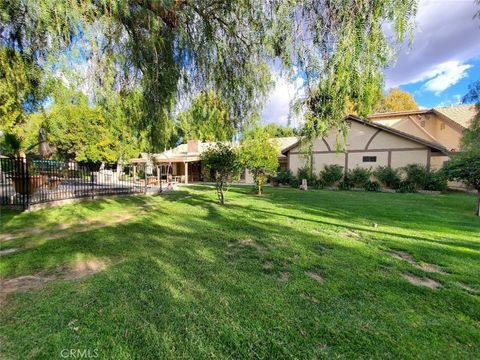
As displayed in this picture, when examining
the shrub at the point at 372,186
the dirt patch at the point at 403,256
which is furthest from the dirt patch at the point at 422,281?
the shrub at the point at 372,186

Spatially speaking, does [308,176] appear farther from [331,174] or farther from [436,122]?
[436,122]

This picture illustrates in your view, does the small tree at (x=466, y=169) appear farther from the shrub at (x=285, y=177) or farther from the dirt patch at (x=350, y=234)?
the shrub at (x=285, y=177)

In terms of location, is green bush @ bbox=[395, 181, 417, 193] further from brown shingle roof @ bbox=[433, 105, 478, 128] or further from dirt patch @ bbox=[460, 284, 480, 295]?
dirt patch @ bbox=[460, 284, 480, 295]

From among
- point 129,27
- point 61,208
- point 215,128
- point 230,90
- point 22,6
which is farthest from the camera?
point 61,208

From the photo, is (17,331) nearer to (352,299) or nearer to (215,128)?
(352,299)

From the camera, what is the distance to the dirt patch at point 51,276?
351cm

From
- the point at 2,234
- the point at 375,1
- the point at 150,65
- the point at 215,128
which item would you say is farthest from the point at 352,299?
the point at 2,234

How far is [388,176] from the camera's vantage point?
18.1 m

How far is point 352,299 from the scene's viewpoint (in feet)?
11.0

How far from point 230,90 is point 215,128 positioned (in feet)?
3.26

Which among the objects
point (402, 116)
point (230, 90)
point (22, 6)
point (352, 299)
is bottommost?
point (352, 299)

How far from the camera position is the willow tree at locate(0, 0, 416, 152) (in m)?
2.80

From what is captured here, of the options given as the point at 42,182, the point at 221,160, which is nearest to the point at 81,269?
the point at 221,160

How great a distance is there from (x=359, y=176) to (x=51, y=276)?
19322mm
